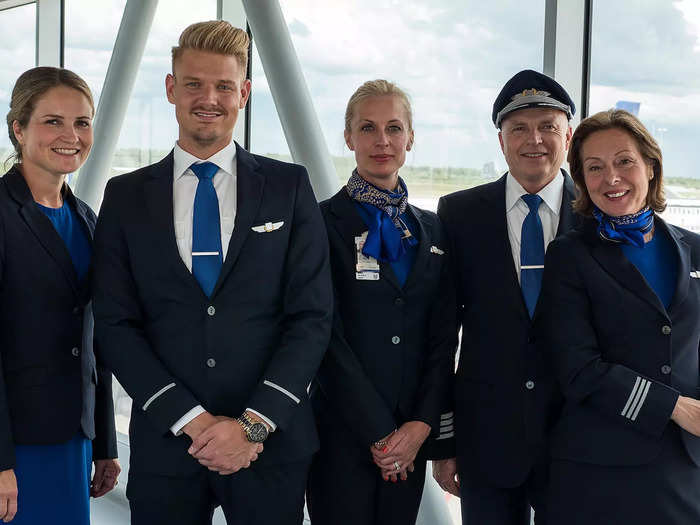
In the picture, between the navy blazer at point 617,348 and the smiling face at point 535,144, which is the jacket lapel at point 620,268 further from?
the smiling face at point 535,144

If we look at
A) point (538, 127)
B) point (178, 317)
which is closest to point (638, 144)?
point (538, 127)

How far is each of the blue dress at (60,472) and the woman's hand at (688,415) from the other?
198cm

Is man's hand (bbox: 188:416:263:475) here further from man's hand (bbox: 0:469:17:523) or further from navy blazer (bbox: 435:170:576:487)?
navy blazer (bbox: 435:170:576:487)

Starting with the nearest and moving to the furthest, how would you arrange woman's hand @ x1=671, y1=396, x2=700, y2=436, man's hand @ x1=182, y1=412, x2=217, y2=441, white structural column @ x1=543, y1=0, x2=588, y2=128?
woman's hand @ x1=671, y1=396, x2=700, y2=436, man's hand @ x1=182, y1=412, x2=217, y2=441, white structural column @ x1=543, y1=0, x2=588, y2=128

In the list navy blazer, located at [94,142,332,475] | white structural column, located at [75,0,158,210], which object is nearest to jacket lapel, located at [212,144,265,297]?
navy blazer, located at [94,142,332,475]

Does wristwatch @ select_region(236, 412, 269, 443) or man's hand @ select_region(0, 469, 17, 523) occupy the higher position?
wristwatch @ select_region(236, 412, 269, 443)

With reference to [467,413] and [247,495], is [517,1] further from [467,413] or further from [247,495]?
[247,495]

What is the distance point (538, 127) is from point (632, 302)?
718 millimetres

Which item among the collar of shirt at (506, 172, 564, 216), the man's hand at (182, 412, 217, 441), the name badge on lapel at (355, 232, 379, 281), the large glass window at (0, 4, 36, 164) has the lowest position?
the man's hand at (182, 412, 217, 441)

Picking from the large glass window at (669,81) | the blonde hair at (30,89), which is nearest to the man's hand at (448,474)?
the large glass window at (669,81)

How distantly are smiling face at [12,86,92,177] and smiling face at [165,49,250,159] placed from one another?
1.67 feet

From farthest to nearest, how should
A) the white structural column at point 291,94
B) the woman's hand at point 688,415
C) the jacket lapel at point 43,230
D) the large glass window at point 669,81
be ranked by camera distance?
the white structural column at point 291,94 → the large glass window at point 669,81 → the jacket lapel at point 43,230 → the woman's hand at point 688,415

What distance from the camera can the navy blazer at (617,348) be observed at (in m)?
2.21

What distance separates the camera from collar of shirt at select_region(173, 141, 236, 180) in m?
2.48
